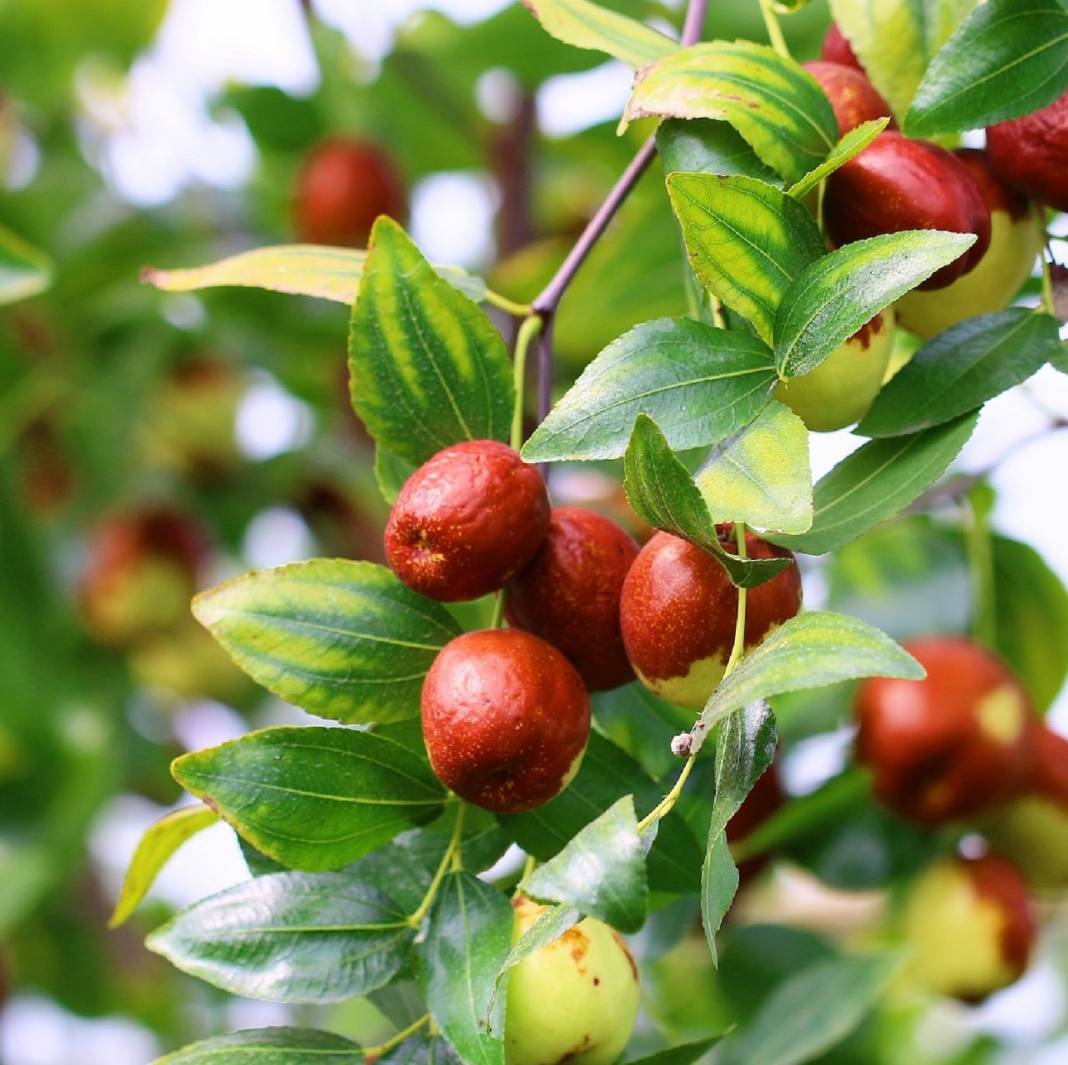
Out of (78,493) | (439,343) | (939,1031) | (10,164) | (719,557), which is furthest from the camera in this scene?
(939,1031)

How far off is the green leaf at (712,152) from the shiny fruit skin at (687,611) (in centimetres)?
16

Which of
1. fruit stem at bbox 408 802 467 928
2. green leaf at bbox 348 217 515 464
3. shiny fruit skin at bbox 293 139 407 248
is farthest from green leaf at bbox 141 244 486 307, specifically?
shiny fruit skin at bbox 293 139 407 248

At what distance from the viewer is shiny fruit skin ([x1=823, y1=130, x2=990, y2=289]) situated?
0.68 meters

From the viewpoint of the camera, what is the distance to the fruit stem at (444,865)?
70cm

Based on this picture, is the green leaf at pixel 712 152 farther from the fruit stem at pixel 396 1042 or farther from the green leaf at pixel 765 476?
the fruit stem at pixel 396 1042

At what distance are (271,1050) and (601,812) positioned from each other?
7.1 inches

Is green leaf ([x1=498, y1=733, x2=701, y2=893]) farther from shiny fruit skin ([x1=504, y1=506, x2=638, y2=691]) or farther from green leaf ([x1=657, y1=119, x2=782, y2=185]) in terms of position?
green leaf ([x1=657, y1=119, x2=782, y2=185])

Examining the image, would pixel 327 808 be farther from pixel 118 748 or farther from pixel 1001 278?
pixel 118 748

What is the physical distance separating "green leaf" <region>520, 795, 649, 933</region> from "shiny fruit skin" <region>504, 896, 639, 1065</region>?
12 cm

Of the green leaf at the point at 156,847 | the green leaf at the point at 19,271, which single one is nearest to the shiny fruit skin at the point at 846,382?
the green leaf at the point at 156,847

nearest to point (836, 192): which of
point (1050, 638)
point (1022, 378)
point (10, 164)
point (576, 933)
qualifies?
point (1022, 378)

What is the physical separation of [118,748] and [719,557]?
4.24 ft

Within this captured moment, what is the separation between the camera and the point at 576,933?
2.20ft

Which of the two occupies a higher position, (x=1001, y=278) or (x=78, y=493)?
(x=1001, y=278)
